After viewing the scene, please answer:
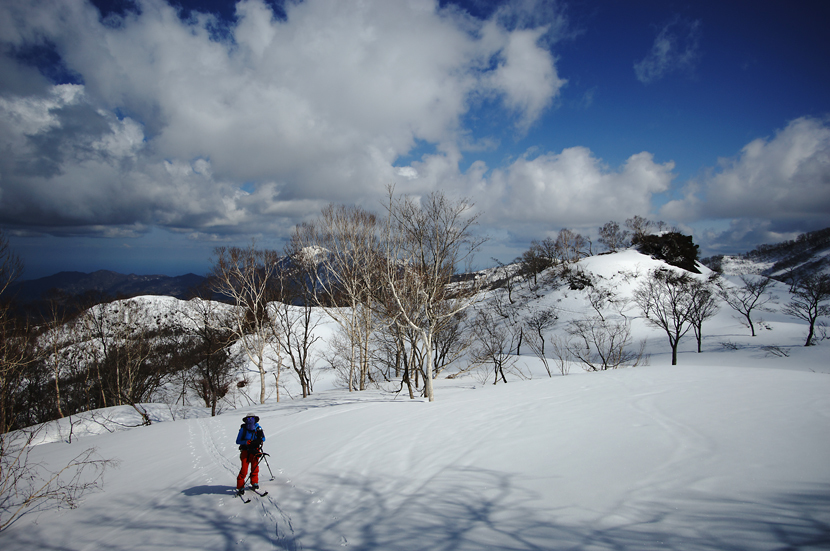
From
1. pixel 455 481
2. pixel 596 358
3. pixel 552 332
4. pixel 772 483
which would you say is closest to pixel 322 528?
pixel 455 481

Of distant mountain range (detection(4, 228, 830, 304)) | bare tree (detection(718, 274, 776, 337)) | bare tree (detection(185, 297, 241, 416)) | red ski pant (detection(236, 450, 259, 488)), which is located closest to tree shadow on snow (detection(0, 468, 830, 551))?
red ski pant (detection(236, 450, 259, 488))

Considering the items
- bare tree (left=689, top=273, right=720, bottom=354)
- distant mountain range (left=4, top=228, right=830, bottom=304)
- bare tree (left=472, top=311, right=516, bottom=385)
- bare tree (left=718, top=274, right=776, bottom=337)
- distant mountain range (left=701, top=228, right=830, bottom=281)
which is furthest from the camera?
distant mountain range (left=701, top=228, right=830, bottom=281)

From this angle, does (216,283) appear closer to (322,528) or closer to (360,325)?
(360,325)

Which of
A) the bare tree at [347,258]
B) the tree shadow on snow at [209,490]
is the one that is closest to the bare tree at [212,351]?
the bare tree at [347,258]

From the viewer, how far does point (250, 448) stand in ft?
20.7

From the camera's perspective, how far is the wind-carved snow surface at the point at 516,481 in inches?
147

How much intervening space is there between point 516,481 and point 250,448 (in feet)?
16.9

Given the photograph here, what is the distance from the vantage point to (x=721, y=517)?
3.56 meters

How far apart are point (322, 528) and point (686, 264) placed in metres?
60.7

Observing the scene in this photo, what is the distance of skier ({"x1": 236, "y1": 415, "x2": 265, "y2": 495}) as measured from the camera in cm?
618

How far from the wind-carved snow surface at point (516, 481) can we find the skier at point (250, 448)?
1.19 ft

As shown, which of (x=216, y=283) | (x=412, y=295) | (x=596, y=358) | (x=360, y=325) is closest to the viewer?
(x=412, y=295)

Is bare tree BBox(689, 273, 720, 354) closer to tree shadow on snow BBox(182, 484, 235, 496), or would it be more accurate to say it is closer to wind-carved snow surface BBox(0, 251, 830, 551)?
wind-carved snow surface BBox(0, 251, 830, 551)

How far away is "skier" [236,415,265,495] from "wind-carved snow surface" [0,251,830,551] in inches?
14.3
